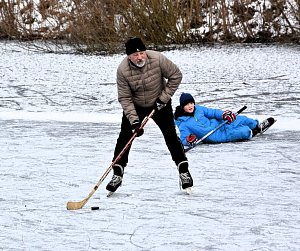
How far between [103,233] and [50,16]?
61.6 feet

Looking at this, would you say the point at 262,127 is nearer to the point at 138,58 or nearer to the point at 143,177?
the point at 143,177

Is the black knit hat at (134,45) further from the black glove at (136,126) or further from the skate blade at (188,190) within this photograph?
the skate blade at (188,190)

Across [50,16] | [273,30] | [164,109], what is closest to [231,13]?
[273,30]

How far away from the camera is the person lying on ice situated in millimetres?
9398

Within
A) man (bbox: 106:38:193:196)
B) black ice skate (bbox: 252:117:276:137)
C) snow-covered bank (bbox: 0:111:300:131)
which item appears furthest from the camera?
snow-covered bank (bbox: 0:111:300:131)

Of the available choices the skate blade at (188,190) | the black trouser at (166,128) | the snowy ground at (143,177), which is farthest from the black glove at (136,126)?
the skate blade at (188,190)

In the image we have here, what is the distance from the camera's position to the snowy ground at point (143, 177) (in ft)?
17.9

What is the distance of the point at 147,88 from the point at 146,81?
6 centimetres

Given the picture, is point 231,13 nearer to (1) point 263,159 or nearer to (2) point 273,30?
(2) point 273,30

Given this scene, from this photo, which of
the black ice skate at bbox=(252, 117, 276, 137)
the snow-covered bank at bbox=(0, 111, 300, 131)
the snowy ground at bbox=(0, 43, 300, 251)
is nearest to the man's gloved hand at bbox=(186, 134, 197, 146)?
the snowy ground at bbox=(0, 43, 300, 251)

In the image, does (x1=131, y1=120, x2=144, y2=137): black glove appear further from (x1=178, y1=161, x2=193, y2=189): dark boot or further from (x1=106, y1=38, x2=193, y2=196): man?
(x1=178, y1=161, x2=193, y2=189): dark boot

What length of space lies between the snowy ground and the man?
23.7 inches

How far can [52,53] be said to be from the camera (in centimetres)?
2091

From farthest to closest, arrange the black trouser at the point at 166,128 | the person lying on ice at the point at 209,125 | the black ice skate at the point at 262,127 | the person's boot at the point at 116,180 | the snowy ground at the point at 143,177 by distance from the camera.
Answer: the black ice skate at the point at 262,127, the person lying on ice at the point at 209,125, the person's boot at the point at 116,180, the black trouser at the point at 166,128, the snowy ground at the point at 143,177
